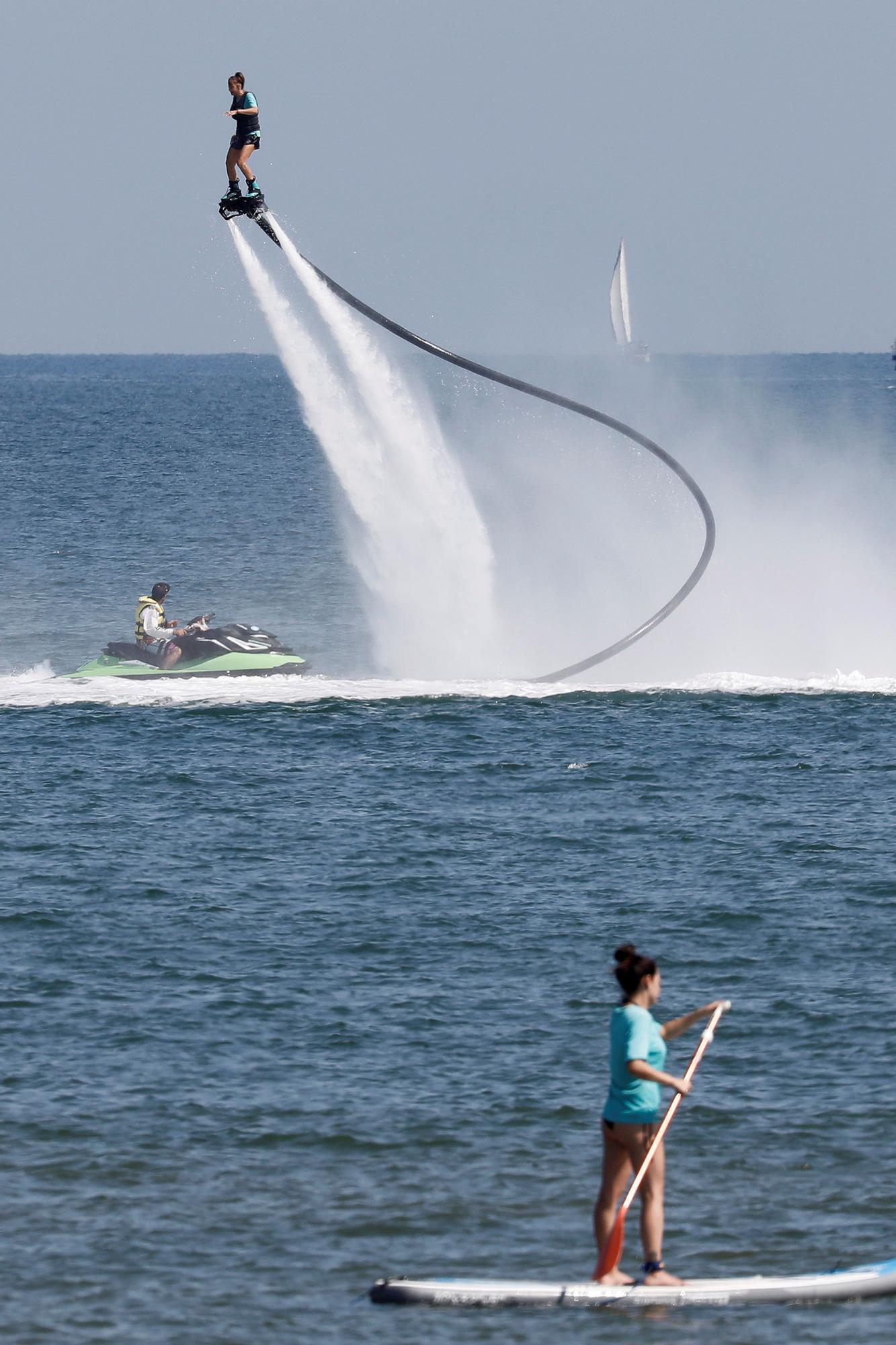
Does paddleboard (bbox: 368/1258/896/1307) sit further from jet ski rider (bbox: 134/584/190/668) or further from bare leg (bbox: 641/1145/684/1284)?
jet ski rider (bbox: 134/584/190/668)

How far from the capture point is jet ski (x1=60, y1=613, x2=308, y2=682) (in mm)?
48188

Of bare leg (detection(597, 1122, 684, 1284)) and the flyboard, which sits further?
the flyboard

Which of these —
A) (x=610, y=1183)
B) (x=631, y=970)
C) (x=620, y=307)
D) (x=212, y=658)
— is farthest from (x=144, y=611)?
(x=620, y=307)

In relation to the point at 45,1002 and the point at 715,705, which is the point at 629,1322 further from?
the point at 715,705

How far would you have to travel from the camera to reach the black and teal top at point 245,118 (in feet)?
108

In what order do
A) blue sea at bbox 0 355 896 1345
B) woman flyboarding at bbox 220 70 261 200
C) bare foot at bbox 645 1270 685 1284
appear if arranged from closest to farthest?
bare foot at bbox 645 1270 685 1284, blue sea at bbox 0 355 896 1345, woman flyboarding at bbox 220 70 261 200

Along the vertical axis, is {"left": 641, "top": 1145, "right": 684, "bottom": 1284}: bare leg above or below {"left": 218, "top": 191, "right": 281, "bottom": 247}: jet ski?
below

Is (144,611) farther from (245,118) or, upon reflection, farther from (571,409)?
(245,118)

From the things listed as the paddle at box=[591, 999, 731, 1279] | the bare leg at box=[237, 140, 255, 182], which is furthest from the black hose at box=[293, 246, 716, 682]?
the paddle at box=[591, 999, 731, 1279]

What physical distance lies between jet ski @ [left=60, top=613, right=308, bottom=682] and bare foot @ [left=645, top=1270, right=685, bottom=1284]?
3210 cm

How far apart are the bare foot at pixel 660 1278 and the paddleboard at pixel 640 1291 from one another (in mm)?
38

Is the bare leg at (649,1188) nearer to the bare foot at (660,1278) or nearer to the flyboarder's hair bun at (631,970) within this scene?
the bare foot at (660,1278)

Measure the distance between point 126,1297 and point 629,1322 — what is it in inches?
187

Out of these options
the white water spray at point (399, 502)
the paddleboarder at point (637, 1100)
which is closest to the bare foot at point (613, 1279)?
the paddleboarder at point (637, 1100)
